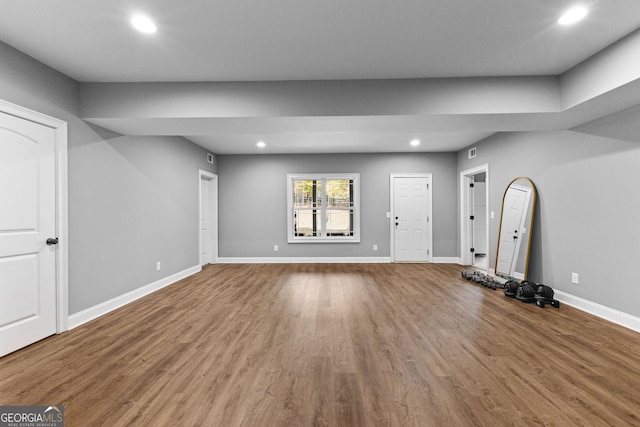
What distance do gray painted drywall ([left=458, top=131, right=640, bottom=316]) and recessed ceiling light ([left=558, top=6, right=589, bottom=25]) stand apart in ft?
5.31

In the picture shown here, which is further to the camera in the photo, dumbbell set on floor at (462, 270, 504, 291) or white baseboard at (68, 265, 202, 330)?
dumbbell set on floor at (462, 270, 504, 291)

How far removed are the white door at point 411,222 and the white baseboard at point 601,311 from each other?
2.95m

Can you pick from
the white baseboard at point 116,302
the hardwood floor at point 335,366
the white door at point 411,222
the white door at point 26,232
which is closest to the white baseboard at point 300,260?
the white door at point 411,222

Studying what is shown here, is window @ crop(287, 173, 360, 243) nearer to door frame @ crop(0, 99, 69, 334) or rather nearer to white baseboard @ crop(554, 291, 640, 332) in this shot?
white baseboard @ crop(554, 291, 640, 332)

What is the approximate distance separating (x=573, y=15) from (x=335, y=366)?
3190mm

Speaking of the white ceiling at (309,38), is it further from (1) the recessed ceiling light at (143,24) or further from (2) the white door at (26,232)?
(2) the white door at (26,232)

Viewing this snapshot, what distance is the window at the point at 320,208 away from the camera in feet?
21.5

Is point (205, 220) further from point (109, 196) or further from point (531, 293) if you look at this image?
point (531, 293)

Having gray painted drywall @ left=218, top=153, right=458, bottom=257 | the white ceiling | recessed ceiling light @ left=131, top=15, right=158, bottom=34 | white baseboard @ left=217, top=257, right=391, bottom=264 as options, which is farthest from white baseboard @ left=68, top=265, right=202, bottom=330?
recessed ceiling light @ left=131, top=15, right=158, bottom=34

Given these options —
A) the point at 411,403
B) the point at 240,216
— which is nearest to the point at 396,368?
the point at 411,403

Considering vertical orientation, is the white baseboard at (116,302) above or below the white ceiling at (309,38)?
below

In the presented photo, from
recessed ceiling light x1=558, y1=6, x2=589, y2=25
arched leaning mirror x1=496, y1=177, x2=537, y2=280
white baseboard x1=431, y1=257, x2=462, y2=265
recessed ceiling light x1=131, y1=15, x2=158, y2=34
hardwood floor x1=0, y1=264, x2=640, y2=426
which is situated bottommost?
hardwood floor x1=0, y1=264, x2=640, y2=426

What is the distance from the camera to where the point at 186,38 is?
90.7 inches

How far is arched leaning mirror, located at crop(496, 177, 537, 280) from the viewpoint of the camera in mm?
4055
